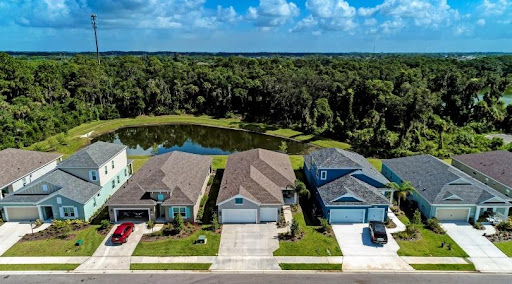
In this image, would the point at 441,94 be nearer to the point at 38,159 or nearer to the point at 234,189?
the point at 234,189

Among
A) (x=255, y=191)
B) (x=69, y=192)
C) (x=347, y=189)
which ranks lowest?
(x=69, y=192)

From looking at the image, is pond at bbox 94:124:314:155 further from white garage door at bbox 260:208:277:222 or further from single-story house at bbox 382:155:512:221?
white garage door at bbox 260:208:277:222

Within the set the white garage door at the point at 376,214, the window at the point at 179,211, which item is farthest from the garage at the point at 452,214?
the window at the point at 179,211

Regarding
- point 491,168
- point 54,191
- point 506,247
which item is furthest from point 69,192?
point 491,168

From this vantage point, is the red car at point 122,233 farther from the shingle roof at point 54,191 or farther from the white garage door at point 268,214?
the white garage door at point 268,214

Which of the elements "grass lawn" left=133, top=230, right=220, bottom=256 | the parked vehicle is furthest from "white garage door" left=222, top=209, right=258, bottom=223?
the parked vehicle

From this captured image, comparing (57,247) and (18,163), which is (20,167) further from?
(57,247)
